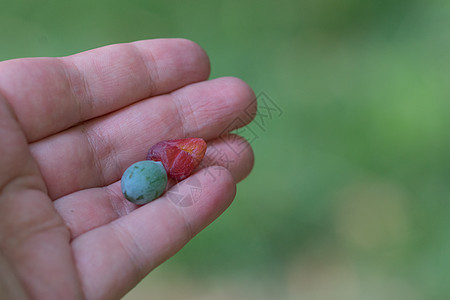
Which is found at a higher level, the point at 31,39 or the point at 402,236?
the point at 31,39

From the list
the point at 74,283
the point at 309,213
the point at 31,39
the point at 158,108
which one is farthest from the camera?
the point at 31,39

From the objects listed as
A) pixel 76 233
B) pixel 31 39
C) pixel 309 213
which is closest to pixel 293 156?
pixel 309 213

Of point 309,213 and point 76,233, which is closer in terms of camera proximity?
point 76,233

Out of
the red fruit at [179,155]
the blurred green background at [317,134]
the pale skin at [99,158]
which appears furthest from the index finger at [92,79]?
the blurred green background at [317,134]

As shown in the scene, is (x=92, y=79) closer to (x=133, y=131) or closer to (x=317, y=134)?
(x=133, y=131)

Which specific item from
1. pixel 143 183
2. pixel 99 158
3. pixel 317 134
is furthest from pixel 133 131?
pixel 317 134

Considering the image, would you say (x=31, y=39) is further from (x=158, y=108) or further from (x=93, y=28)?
(x=158, y=108)
